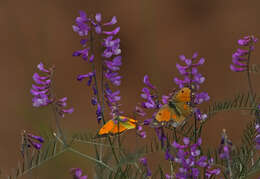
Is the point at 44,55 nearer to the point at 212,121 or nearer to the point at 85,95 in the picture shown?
the point at 85,95

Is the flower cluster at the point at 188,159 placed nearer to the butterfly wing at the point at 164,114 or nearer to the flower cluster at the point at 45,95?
the butterfly wing at the point at 164,114

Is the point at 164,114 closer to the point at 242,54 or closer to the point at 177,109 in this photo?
the point at 177,109

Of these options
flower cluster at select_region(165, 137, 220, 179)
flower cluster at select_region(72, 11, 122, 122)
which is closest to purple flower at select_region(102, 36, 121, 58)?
flower cluster at select_region(72, 11, 122, 122)

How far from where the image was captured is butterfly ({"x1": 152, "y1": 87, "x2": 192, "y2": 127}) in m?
0.57

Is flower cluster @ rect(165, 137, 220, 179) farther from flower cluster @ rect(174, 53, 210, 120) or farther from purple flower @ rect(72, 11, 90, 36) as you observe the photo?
purple flower @ rect(72, 11, 90, 36)

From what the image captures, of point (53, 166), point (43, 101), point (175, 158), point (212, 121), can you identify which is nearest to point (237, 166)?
point (175, 158)

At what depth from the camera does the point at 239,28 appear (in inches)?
52.1

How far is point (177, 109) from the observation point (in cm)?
58

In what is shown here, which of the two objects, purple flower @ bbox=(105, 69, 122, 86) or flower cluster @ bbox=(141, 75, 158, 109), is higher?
purple flower @ bbox=(105, 69, 122, 86)

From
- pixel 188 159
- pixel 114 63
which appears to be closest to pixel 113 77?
pixel 114 63

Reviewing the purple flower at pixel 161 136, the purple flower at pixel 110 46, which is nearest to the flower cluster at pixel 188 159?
the purple flower at pixel 161 136

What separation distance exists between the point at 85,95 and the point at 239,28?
377mm

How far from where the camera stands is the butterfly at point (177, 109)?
57cm

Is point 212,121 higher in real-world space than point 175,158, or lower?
lower
